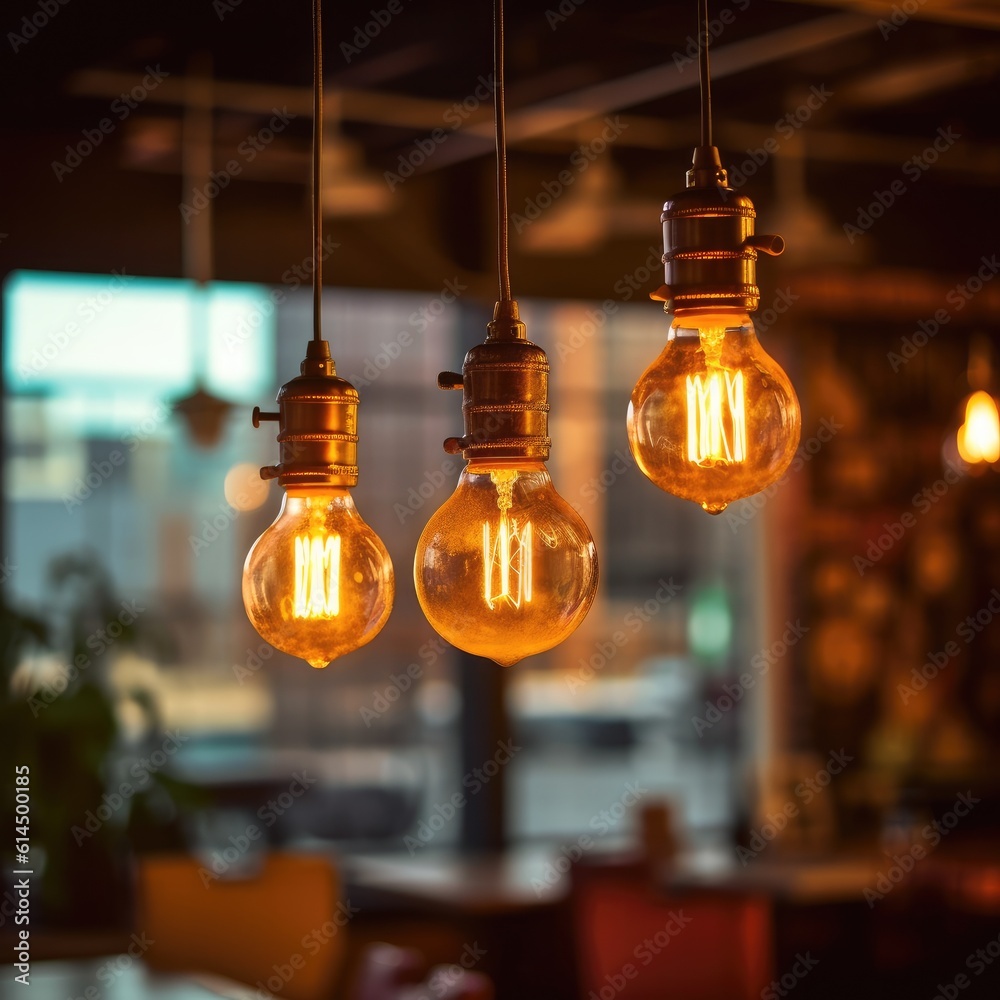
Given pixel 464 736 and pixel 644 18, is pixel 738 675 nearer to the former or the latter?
pixel 464 736

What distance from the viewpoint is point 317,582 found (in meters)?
1.49

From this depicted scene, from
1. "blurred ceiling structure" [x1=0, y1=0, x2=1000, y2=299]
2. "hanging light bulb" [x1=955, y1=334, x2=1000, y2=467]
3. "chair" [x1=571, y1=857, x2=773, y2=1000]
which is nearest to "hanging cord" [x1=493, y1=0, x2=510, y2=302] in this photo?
"blurred ceiling structure" [x1=0, y1=0, x2=1000, y2=299]

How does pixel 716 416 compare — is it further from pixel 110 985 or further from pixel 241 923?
pixel 241 923

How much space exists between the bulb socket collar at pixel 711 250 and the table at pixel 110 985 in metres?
2.54

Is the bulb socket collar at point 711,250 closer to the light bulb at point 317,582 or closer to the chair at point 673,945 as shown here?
the light bulb at point 317,582

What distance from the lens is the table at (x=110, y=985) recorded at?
137 inches

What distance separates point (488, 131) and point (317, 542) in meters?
4.47

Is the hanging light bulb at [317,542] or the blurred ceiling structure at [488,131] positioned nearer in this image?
the hanging light bulb at [317,542]

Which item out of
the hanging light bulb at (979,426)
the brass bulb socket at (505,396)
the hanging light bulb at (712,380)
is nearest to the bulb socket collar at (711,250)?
the hanging light bulb at (712,380)

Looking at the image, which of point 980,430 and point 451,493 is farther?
point 980,430

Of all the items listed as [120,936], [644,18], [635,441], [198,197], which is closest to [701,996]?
[120,936]

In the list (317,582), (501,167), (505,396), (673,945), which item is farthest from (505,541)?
(673,945)

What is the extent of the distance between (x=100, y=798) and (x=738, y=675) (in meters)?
3.34

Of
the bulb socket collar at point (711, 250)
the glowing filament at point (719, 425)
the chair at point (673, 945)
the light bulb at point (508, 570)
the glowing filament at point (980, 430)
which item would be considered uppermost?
the glowing filament at point (980, 430)
